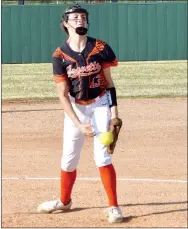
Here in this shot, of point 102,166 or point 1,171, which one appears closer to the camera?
point 102,166

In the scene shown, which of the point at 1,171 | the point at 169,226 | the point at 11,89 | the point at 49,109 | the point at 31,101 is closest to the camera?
the point at 169,226

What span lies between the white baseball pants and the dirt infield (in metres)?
0.58

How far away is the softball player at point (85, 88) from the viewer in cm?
724

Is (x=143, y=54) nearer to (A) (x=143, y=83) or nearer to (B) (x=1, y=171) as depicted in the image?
(A) (x=143, y=83)

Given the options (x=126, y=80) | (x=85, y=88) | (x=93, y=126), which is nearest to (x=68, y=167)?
(x=93, y=126)

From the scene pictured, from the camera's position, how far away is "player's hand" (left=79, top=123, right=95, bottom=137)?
715 cm

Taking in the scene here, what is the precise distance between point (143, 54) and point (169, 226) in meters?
19.9

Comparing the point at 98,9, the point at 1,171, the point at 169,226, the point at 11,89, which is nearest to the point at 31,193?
the point at 1,171

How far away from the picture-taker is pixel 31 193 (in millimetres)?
8617

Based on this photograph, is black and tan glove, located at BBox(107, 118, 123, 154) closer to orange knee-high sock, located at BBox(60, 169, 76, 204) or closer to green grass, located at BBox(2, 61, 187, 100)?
orange knee-high sock, located at BBox(60, 169, 76, 204)

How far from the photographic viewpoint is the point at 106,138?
281 inches

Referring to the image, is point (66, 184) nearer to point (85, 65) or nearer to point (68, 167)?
point (68, 167)

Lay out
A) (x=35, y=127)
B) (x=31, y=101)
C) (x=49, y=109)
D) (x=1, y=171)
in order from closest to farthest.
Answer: (x=1, y=171) → (x=35, y=127) → (x=49, y=109) → (x=31, y=101)

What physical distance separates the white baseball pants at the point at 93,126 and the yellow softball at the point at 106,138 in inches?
3.0
